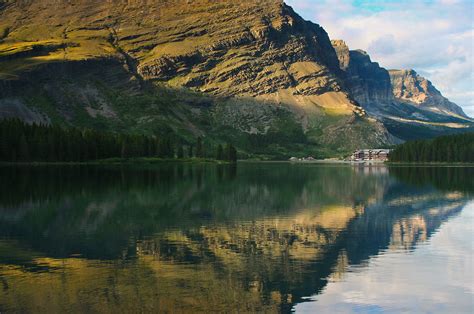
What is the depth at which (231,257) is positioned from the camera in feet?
150

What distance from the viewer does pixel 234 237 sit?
5625 cm

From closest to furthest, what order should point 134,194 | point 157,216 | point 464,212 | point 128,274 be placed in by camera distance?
1. point 128,274
2. point 157,216
3. point 464,212
4. point 134,194

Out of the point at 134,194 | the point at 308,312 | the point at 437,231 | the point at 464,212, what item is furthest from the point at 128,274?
the point at 134,194

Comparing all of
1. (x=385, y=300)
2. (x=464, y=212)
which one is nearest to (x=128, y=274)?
(x=385, y=300)

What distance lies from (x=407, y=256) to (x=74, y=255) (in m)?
26.1

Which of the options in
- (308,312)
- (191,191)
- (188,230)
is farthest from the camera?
(191,191)

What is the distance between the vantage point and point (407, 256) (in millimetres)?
48281

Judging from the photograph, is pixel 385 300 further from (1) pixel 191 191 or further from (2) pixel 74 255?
(1) pixel 191 191

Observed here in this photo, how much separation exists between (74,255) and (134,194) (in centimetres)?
5585

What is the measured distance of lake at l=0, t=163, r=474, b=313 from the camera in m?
33.7

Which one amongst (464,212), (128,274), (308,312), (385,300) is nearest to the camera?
(308,312)

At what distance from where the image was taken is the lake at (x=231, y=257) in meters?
33.7

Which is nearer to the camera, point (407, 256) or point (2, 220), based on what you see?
point (407, 256)

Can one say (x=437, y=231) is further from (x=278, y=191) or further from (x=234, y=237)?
(x=278, y=191)
